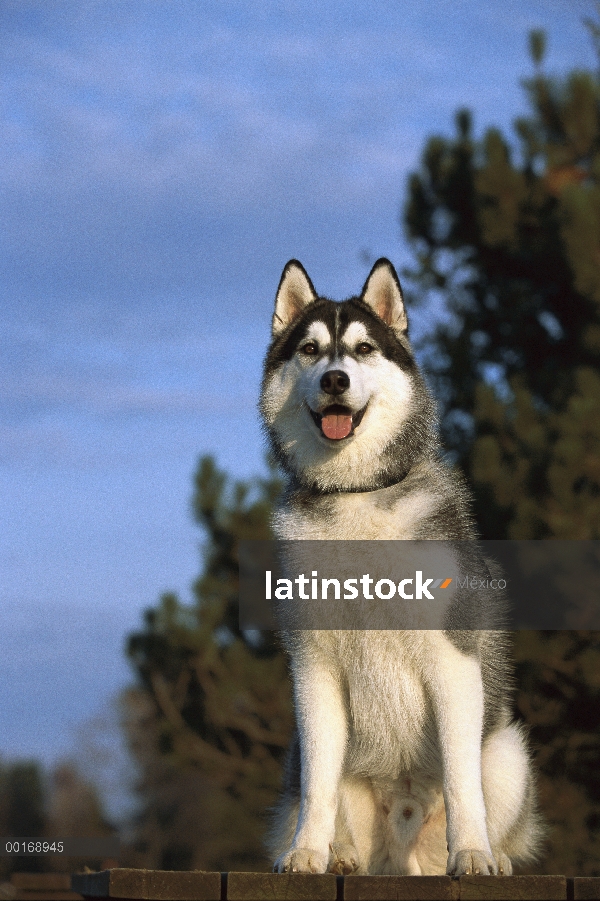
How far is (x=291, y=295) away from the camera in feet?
17.0

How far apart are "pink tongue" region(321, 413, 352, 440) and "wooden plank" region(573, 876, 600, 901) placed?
80.7 inches

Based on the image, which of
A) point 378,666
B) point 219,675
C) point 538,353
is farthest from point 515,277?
point 378,666

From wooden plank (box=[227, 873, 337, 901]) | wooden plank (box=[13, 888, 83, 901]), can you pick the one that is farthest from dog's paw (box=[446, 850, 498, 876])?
wooden plank (box=[13, 888, 83, 901])

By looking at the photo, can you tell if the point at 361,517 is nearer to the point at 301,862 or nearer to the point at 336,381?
the point at 336,381

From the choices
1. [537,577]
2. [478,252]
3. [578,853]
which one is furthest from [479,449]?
[578,853]

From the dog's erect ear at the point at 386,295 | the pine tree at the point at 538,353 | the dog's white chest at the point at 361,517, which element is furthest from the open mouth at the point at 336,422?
the pine tree at the point at 538,353

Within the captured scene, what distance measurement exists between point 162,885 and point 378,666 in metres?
1.27

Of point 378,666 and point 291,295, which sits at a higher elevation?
point 291,295

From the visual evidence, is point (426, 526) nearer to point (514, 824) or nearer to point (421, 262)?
point (514, 824)

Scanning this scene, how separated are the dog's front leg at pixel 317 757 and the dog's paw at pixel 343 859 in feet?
0.86

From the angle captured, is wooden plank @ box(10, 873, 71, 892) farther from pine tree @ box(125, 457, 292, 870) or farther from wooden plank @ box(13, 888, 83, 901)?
pine tree @ box(125, 457, 292, 870)

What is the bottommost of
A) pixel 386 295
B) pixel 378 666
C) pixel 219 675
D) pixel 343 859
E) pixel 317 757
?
pixel 343 859

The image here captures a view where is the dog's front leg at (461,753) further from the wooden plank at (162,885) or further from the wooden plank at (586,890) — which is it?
the wooden plank at (162,885)

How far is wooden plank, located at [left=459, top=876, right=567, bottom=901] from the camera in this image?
3.20 metres
